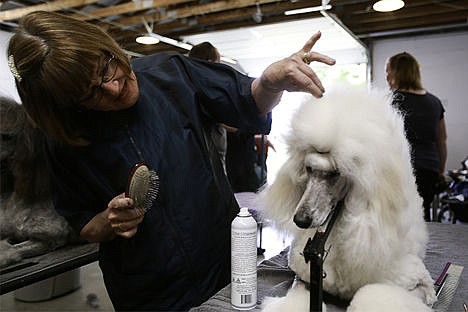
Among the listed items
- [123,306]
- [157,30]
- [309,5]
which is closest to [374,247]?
[123,306]

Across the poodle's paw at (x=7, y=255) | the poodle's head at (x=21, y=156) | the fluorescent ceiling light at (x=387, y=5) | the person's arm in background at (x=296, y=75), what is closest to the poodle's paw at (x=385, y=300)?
the person's arm in background at (x=296, y=75)

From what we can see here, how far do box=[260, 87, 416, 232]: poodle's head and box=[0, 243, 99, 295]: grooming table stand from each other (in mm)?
905

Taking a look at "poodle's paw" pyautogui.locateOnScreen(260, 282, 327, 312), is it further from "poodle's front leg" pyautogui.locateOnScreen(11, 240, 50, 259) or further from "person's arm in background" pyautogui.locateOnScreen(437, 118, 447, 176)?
"person's arm in background" pyautogui.locateOnScreen(437, 118, 447, 176)

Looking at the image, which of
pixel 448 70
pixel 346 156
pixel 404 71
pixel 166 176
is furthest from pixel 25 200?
pixel 448 70

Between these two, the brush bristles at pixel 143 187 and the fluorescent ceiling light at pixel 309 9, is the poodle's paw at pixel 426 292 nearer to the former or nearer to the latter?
the brush bristles at pixel 143 187

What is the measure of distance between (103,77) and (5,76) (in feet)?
1.80

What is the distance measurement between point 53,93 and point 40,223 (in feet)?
2.84

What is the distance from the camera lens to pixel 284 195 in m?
0.71

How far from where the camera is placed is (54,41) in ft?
2.11

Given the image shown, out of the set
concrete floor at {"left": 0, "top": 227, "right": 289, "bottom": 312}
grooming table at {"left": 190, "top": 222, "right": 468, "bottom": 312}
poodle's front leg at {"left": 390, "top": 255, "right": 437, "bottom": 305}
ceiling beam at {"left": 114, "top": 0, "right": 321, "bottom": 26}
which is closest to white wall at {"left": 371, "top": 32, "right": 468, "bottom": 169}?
ceiling beam at {"left": 114, "top": 0, "right": 321, "bottom": 26}

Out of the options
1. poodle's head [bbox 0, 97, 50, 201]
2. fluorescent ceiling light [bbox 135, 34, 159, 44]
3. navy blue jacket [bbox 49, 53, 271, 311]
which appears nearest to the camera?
navy blue jacket [bbox 49, 53, 271, 311]

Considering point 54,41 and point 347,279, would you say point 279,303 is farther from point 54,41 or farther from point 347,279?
point 54,41

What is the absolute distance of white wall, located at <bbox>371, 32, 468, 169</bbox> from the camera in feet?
5.92

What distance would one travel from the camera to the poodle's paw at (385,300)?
60 centimetres
